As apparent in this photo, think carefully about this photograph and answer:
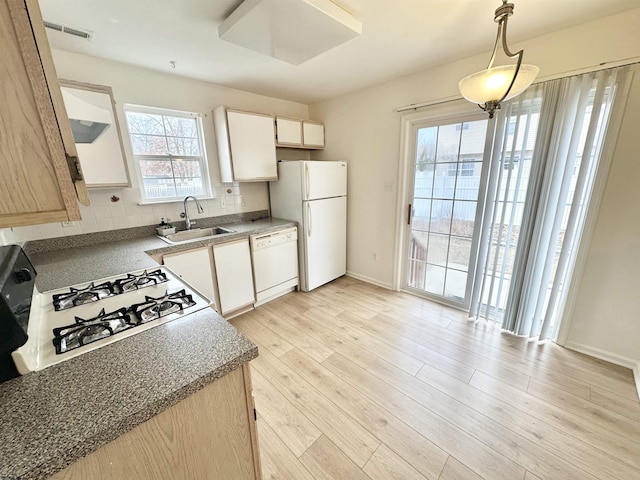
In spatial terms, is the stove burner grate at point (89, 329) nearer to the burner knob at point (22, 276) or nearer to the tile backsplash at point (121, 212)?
the burner knob at point (22, 276)

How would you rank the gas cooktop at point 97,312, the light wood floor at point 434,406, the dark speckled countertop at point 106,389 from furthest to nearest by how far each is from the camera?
the light wood floor at point 434,406, the gas cooktop at point 97,312, the dark speckled countertop at point 106,389

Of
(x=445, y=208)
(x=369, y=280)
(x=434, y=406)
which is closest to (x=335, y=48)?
(x=445, y=208)

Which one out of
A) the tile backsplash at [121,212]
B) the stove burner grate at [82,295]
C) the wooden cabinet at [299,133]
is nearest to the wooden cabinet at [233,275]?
the tile backsplash at [121,212]

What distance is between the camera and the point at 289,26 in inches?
59.8

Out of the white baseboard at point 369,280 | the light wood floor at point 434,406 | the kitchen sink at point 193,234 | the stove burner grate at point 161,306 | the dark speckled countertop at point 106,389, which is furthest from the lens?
the white baseboard at point 369,280

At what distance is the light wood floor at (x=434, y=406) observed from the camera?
4.26ft

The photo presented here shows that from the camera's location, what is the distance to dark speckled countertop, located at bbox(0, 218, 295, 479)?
543 millimetres

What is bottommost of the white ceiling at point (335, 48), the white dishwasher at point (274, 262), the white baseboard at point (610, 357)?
the white baseboard at point (610, 357)

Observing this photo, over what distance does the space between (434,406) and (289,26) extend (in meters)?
2.51

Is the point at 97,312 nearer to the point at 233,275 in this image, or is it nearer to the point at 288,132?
the point at 233,275

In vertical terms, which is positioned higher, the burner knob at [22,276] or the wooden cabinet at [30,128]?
the wooden cabinet at [30,128]

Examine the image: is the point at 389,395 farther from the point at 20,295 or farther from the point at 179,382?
the point at 20,295

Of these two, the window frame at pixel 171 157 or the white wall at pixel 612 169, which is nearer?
the white wall at pixel 612 169

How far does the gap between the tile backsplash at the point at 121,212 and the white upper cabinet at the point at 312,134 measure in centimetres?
101
